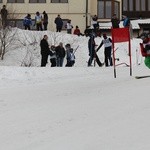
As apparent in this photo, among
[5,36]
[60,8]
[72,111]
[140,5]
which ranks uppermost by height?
[140,5]

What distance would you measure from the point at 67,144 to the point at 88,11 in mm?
35945

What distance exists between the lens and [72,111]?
9508 millimetres

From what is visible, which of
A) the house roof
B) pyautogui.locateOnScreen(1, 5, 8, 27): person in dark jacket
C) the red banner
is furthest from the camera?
the house roof

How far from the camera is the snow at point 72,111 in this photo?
7250mm

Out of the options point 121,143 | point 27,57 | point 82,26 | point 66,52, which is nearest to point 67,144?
Answer: point 121,143

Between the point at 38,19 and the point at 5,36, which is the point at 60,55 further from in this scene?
the point at 38,19

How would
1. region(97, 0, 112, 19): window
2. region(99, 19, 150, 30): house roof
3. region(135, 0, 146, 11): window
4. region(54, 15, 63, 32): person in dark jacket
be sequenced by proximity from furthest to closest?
region(135, 0, 146, 11): window < region(97, 0, 112, 19): window < region(99, 19, 150, 30): house roof < region(54, 15, 63, 32): person in dark jacket

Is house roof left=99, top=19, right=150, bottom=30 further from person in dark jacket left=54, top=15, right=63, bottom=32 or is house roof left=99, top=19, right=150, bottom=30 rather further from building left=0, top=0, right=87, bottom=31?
person in dark jacket left=54, top=15, right=63, bottom=32

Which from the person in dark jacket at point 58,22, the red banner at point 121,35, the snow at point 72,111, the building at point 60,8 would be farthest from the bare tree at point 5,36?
the red banner at point 121,35

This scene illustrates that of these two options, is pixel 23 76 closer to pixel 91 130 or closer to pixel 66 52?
pixel 66 52

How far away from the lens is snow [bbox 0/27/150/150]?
7250mm

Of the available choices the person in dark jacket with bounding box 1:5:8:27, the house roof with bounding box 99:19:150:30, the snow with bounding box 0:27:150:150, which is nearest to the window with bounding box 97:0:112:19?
the house roof with bounding box 99:19:150:30

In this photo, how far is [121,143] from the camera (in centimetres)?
705

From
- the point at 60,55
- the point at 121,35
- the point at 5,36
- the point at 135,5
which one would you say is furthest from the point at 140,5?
the point at 121,35
